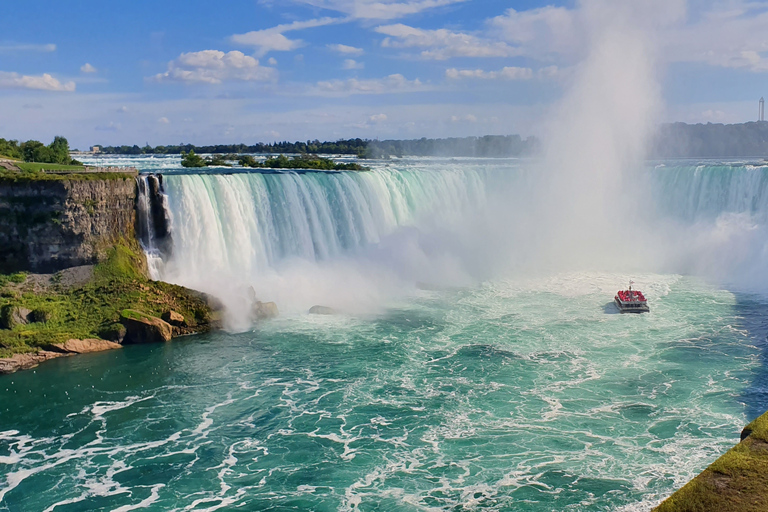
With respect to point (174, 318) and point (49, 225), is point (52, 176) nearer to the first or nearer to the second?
point (49, 225)

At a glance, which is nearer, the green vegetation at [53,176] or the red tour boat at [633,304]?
the green vegetation at [53,176]

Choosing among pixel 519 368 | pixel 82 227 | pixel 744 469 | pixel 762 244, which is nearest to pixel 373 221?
pixel 82 227

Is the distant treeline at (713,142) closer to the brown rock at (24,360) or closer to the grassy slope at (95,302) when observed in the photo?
the grassy slope at (95,302)

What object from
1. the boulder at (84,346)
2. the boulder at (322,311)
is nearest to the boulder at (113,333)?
the boulder at (84,346)

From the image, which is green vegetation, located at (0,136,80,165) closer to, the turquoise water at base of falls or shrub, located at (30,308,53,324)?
shrub, located at (30,308,53,324)

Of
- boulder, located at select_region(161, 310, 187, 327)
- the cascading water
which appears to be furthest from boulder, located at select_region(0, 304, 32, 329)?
the cascading water

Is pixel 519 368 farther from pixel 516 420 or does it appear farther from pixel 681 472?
pixel 681 472

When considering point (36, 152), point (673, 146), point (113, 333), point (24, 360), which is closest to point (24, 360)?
point (24, 360)
